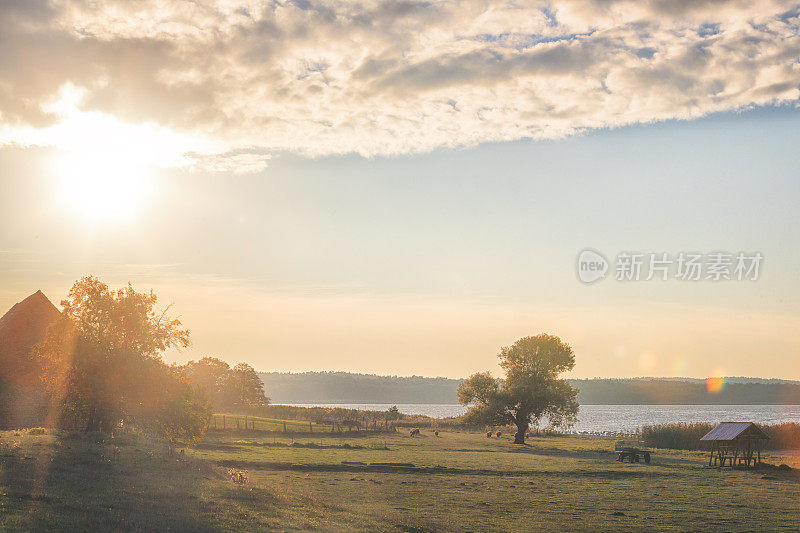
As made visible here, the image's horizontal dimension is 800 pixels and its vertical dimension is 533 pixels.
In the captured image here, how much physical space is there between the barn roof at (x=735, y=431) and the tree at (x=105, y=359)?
49470 millimetres

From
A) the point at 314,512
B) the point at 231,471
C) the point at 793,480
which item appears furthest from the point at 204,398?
the point at 793,480

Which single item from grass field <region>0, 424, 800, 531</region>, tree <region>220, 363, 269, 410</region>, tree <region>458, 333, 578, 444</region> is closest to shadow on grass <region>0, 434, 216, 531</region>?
grass field <region>0, 424, 800, 531</region>

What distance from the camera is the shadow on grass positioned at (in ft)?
70.8

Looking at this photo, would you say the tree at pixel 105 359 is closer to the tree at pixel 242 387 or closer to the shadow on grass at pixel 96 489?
the shadow on grass at pixel 96 489

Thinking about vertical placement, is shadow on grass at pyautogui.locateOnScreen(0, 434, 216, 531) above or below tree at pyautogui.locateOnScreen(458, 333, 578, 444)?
below

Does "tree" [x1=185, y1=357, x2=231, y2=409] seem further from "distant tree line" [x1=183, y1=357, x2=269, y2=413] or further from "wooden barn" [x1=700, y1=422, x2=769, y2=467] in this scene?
"wooden barn" [x1=700, y1=422, x2=769, y2=467]

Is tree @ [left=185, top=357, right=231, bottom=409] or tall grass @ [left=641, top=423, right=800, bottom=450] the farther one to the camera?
tree @ [left=185, top=357, right=231, bottom=409]

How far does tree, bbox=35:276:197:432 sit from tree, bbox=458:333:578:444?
55.8 meters

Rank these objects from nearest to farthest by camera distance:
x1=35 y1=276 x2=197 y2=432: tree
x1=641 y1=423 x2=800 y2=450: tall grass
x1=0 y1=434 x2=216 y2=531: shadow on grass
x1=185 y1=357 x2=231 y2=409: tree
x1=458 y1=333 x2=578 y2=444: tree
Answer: x1=0 y1=434 x2=216 y2=531: shadow on grass
x1=35 y1=276 x2=197 y2=432: tree
x1=641 y1=423 x2=800 y2=450: tall grass
x1=458 y1=333 x2=578 y2=444: tree
x1=185 y1=357 x2=231 y2=409: tree

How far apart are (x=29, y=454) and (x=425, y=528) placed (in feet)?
62.0

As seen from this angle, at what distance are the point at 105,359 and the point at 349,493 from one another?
18853 millimetres

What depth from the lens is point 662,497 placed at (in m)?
38.3

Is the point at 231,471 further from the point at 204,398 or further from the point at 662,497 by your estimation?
the point at 662,497

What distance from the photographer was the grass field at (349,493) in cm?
2428
